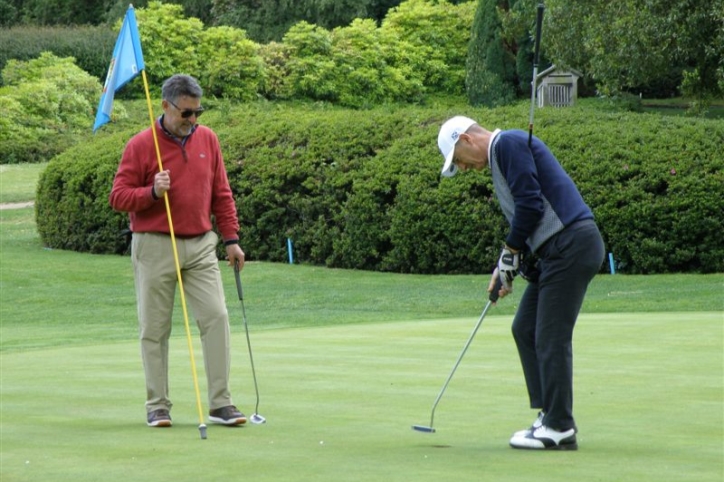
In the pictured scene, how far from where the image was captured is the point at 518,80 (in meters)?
46.0

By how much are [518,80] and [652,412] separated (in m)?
39.2

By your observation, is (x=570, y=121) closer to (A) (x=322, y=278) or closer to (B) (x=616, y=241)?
(B) (x=616, y=241)

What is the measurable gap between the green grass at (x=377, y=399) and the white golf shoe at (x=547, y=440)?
12 centimetres

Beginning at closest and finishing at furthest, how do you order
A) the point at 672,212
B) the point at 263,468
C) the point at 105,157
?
1. the point at 263,468
2. the point at 672,212
3. the point at 105,157

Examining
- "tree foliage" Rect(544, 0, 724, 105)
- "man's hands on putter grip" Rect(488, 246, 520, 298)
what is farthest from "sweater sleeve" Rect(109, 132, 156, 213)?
"tree foliage" Rect(544, 0, 724, 105)

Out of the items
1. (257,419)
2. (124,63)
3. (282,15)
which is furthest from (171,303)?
(282,15)

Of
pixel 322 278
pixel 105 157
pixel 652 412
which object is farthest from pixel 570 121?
pixel 652 412

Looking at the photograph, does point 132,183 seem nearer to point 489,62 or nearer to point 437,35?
point 489,62

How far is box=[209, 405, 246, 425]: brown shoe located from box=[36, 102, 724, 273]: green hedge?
1187 centimetres

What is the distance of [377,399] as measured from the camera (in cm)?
846

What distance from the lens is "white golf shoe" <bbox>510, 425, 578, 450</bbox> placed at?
6516mm

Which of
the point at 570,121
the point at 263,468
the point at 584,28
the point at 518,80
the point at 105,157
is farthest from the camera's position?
the point at 518,80

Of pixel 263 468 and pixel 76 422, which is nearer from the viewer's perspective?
pixel 263 468

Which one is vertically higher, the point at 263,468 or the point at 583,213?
the point at 583,213
